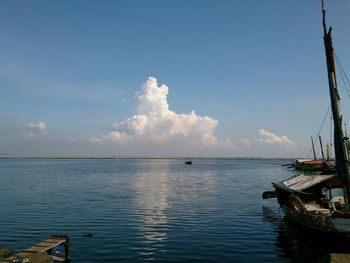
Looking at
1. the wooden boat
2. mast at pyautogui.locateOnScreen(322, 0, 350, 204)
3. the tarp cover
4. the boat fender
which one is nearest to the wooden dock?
the wooden boat

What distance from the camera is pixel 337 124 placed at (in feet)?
94.1

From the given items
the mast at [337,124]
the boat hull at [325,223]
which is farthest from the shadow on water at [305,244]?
the mast at [337,124]

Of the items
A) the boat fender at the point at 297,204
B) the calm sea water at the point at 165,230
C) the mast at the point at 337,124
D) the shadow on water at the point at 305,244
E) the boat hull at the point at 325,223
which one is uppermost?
the mast at the point at 337,124

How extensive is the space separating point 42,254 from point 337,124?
23.8 metres

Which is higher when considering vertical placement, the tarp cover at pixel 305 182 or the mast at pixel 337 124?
the mast at pixel 337 124

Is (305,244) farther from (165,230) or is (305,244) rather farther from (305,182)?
(165,230)

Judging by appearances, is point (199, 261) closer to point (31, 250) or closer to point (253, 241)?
point (253, 241)

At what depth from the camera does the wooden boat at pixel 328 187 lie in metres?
27.9

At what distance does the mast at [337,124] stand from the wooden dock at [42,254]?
22.0m

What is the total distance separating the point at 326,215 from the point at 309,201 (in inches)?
340

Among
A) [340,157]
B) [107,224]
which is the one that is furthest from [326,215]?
[107,224]

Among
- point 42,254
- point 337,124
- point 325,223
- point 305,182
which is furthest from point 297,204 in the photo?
point 42,254

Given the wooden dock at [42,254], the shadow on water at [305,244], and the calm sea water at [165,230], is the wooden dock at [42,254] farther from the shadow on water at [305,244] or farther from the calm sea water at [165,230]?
the shadow on water at [305,244]

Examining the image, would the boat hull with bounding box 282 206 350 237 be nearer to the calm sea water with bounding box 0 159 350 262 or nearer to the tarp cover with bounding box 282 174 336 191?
the calm sea water with bounding box 0 159 350 262
